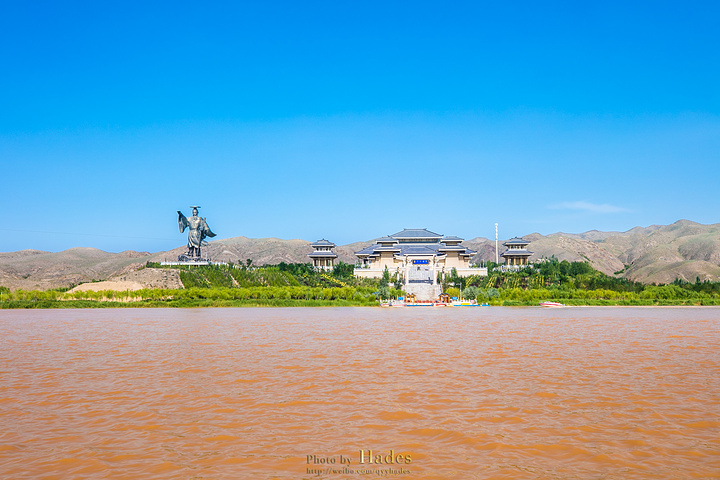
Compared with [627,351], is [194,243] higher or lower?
higher

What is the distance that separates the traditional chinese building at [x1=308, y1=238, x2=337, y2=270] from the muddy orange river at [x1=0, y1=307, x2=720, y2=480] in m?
45.7

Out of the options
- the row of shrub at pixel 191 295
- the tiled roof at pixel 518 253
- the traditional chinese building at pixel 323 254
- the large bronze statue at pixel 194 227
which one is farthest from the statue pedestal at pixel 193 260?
the tiled roof at pixel 518 253

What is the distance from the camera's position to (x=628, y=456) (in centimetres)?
517

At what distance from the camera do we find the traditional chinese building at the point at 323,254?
59938mm

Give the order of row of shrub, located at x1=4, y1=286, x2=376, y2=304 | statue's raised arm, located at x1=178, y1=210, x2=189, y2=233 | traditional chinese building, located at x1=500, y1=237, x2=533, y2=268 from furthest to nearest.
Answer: traditional chinese building, located at x1=500, y1=237, x2=533, y2=268 < statue's raised arm, located at x1=178, y1=210, x2=189, y2=233 < row of shrub, located at x1=4, y1=286, x2=376, y2=304

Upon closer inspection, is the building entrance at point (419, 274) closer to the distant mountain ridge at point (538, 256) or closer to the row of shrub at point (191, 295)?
the row of shrub at point (191, 295)

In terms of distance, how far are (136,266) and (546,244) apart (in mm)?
89334

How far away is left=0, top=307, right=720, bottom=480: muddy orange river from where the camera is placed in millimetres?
5004

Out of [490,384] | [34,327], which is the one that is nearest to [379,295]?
[34,327]

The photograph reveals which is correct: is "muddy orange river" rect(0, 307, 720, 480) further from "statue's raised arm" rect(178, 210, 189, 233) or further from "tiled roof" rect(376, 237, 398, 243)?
"tiled roof" rect(376, 237, 398, 243)

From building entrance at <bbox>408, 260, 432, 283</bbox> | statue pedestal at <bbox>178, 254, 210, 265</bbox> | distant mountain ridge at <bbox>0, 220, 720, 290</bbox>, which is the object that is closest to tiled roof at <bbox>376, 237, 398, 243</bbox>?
building entrance at <bbox>408, 260, 432, 283</bbox>

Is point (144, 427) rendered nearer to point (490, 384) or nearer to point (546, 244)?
point (490, 384)

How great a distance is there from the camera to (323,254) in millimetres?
59781

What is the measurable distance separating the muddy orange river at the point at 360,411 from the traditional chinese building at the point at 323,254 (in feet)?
150
